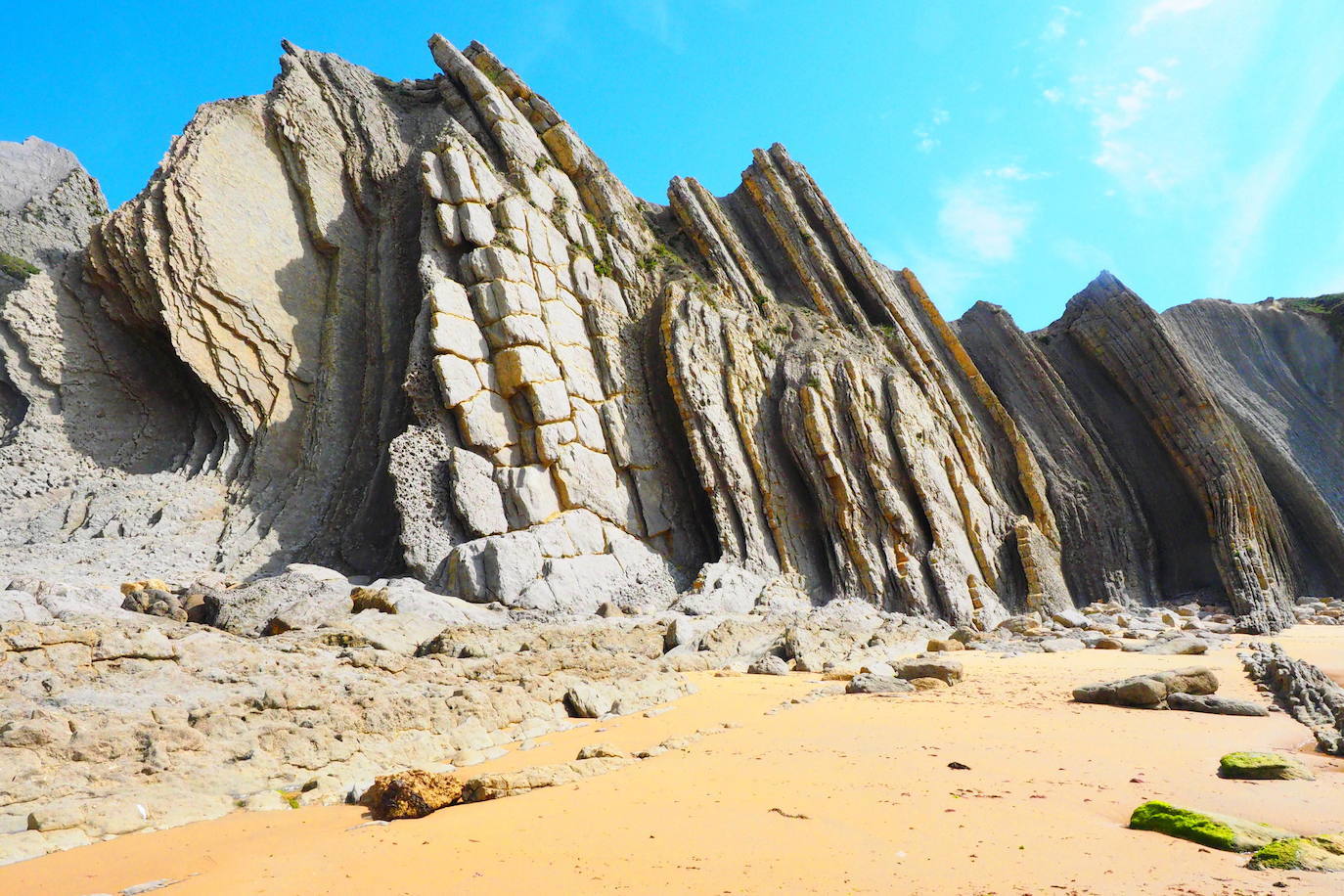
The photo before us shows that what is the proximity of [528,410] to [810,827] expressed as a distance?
12.9 meters

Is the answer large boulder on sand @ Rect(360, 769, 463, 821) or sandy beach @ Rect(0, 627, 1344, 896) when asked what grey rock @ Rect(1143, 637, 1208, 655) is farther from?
large boulder on sand @ Rect(360, 769, 463, 821)

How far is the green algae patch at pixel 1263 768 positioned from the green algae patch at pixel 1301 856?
4.82 ft

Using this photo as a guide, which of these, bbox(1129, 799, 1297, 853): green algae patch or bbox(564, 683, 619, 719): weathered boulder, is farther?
bbox(564, 683, 619, 719): weathered boulder

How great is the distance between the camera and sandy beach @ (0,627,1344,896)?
293 centimetres

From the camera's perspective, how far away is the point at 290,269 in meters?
18.5

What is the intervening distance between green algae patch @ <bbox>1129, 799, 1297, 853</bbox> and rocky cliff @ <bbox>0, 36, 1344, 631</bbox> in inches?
375

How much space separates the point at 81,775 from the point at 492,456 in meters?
10.6

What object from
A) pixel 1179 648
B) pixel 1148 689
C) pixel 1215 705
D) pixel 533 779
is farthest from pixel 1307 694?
pixel 533 779

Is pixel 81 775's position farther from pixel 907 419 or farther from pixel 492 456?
pixel 907 419

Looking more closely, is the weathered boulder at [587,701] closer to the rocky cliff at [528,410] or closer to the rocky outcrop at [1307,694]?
the rocky cliff at [528,410]

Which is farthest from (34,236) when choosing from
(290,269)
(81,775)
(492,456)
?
(81,775)

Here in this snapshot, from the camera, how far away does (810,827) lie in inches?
139

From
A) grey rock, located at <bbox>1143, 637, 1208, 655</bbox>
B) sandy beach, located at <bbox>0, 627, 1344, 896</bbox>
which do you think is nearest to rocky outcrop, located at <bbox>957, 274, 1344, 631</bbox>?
grey rock, located at <bbox>1143, 637, 1208, 655</bbox>

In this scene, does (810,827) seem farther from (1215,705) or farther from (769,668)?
(769,668)
